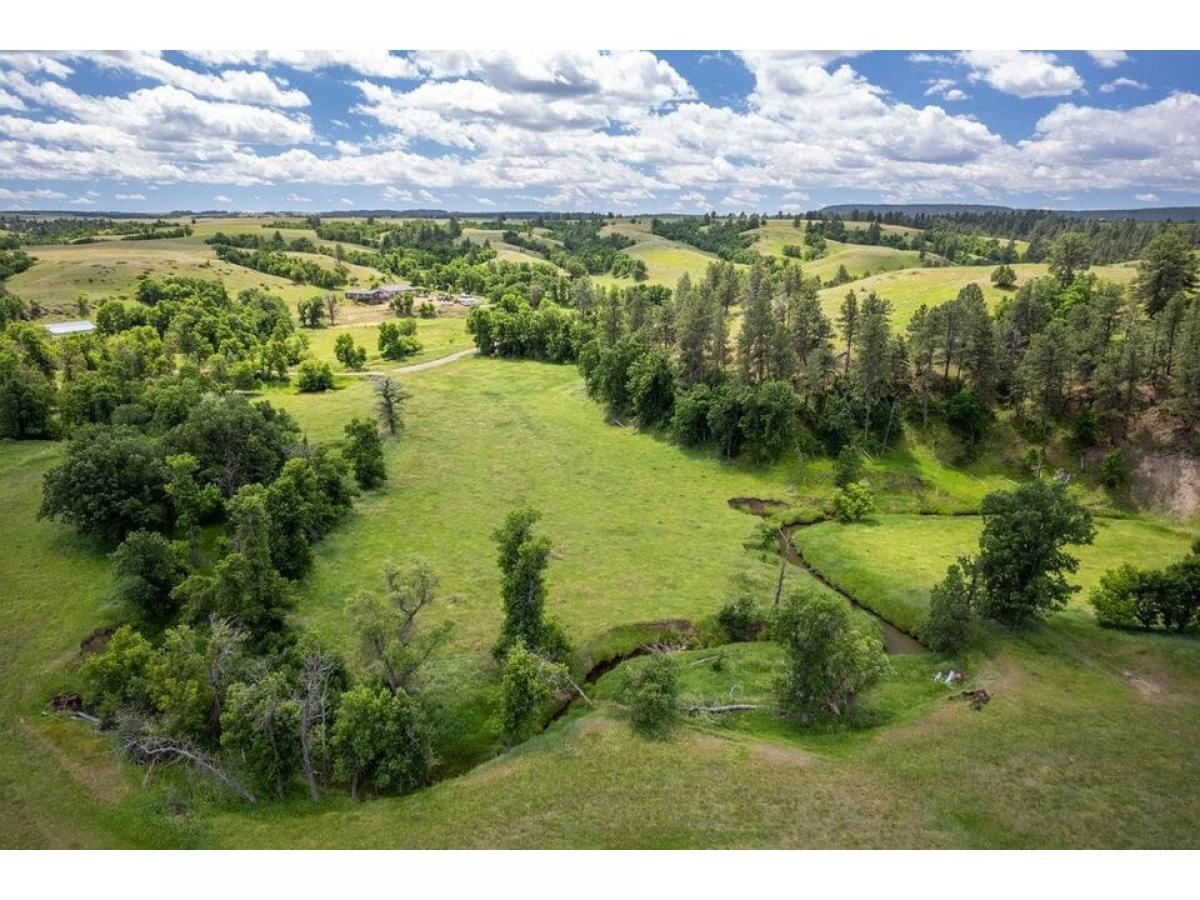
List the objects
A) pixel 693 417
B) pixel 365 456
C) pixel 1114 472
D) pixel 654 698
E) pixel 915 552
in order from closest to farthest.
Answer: pixel 654 698
pixel 915 552
pixel 1114 472
pixel 365 456
pixel 693 417

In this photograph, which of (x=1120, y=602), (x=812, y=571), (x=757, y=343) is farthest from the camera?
(x=757, y=343)

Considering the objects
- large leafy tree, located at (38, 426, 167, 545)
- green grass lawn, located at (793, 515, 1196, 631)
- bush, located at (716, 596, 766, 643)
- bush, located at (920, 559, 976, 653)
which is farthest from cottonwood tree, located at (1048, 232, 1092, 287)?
large leafy tree, located at (38, 426, 167, 545)

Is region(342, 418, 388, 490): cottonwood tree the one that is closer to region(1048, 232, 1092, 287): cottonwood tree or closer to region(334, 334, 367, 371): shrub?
region(334, 334, 367, 371): shrub

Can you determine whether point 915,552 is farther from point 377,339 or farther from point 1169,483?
point 377,339

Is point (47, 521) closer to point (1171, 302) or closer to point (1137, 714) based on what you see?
point (1137, 714)

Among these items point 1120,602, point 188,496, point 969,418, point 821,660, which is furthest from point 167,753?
point 969,418

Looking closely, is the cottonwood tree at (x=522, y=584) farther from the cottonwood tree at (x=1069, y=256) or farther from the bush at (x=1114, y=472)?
the cottonwood tree at (x=1069, y=256)

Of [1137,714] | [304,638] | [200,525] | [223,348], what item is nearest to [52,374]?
[223,348]
